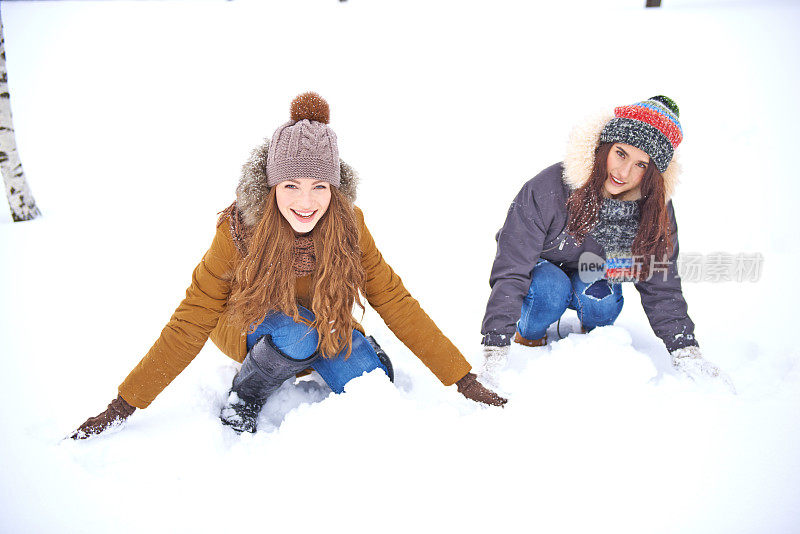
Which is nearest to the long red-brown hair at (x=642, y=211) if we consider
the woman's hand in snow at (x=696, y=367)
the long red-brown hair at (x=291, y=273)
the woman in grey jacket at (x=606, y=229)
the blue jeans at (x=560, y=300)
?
the woman in grey jacket at (x=606, y=229)

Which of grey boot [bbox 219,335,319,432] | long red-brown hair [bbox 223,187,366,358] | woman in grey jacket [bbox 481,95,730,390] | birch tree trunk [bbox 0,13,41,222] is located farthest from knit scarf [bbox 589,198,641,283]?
birch tree trunk [bbox 0,13,41,222]

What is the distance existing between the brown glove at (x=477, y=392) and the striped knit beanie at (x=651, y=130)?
1.02 meters

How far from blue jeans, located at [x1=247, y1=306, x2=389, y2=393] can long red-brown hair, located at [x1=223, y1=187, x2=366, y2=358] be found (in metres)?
0.03

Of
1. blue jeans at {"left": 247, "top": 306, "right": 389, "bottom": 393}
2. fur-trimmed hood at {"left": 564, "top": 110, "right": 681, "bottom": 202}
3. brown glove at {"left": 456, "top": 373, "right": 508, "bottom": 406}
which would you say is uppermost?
fur-trimmed hood at {"left": 564, "top": 110, "right": 681, "bottom": 202}

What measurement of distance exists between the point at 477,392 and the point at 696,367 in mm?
904

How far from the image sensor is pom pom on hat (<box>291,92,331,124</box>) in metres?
1.54

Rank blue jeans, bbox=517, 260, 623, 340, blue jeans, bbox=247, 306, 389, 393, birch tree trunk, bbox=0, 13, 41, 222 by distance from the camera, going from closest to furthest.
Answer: blue jeans, bbox=247, 306, 389, 393
blue jeans, bbox=517, 260, 623, 340
birch tree trunk, bbox=0, 13, 41, 222

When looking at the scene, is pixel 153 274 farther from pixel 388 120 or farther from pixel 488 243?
pixel 388 120

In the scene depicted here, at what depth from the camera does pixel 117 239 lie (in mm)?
3109

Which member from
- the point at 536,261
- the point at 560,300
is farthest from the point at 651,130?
the point at 560,300

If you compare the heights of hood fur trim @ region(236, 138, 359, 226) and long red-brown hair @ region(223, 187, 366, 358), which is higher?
hood fur trim @ region(236, 138, 359, 226)

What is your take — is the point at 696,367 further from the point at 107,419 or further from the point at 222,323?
the point at 107,419

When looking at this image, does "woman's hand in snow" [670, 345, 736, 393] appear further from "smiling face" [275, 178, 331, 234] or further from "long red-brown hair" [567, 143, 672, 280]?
"smiling face" [275, 178, 331, 234]

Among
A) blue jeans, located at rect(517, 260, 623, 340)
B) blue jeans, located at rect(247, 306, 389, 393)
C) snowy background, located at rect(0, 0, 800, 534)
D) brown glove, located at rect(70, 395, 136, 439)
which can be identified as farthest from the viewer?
blue jeans, located at rect(517, 260, 623, 340)
